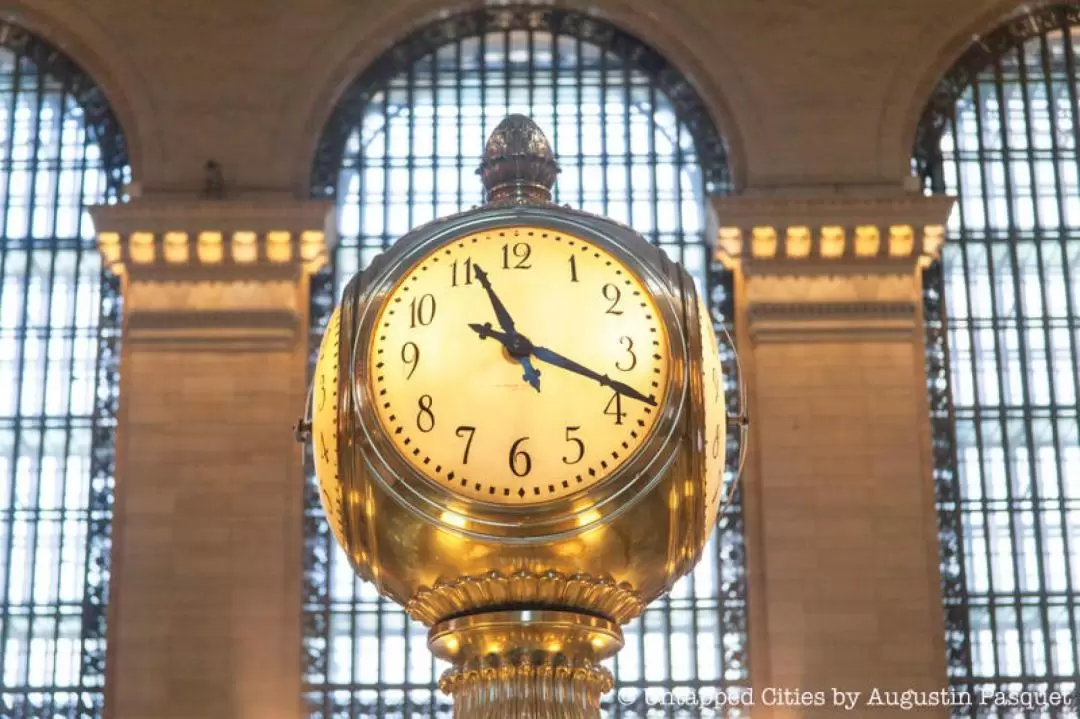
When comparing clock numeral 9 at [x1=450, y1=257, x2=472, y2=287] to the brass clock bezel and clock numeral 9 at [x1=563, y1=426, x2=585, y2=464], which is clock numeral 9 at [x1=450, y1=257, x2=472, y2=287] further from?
clock numeral 9 at [x1=563, y1=426, x2=585, y2=464]

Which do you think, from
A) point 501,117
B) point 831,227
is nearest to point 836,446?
point 831,227

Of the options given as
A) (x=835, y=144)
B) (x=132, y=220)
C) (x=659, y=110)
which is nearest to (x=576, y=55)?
(x=659, y=110)

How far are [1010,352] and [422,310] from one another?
1907cm

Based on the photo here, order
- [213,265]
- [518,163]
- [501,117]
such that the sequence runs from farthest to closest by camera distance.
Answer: [501,117] → [213,265] → [518,163]

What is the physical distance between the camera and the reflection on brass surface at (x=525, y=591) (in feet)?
6.69

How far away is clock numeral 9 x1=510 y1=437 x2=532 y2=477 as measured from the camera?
201 cm

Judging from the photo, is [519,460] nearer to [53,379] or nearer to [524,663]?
[524,663]

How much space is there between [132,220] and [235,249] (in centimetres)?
99

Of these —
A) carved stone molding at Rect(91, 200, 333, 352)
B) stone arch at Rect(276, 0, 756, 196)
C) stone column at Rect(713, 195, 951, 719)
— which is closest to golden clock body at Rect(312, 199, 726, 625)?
stone column at Rect(713, 195, 951, 719)

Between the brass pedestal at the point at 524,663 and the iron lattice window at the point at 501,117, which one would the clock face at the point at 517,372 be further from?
the iron lattice window at the point at 501,117

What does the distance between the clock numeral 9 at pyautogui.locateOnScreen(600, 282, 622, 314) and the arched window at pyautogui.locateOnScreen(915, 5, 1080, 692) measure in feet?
58.8

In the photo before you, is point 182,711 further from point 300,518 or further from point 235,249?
point 235,249

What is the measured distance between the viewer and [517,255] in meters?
2.14

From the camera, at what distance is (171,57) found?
68.1 feet
